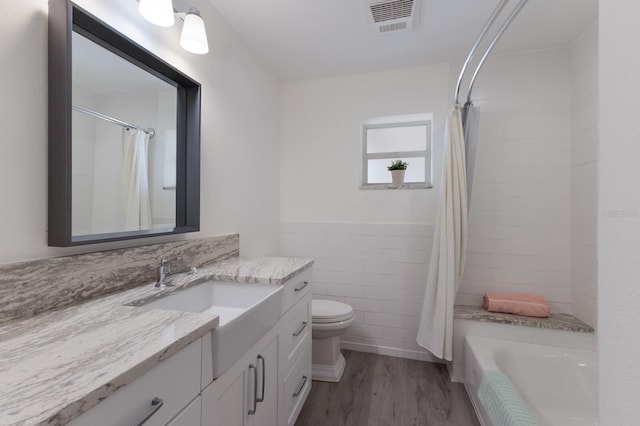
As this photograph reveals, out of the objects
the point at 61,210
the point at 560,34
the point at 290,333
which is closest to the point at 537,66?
the point at 560,34

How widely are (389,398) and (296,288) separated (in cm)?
104

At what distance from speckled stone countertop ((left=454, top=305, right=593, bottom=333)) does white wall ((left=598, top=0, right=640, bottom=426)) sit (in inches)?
68.4

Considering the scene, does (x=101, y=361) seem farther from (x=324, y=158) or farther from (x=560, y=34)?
(x=560, y=34)

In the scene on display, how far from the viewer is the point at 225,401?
906 millimetres

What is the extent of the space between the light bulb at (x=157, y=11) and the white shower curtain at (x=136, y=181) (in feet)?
1.47

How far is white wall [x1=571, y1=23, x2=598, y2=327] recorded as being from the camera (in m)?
1.85

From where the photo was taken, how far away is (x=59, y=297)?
909mm

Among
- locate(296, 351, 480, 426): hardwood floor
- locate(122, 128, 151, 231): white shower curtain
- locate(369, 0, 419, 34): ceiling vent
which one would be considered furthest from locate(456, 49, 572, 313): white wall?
locate(122, 128, 151, 231): white shower curtain

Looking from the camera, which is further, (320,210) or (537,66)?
(320,210)

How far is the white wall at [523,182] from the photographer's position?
2.14 meters

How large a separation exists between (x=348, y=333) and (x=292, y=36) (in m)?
2.38

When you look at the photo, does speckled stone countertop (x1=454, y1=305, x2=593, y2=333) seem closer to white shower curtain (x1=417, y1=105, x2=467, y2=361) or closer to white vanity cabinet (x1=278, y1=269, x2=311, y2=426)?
white shower curtain (x1=417, y1=105, x2=467, y2=361)

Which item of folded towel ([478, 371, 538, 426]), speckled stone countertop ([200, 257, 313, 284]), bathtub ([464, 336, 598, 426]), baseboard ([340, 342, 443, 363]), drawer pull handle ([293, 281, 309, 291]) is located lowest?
baseboard ([340, 342, 443, 363])

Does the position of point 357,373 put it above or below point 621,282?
below
